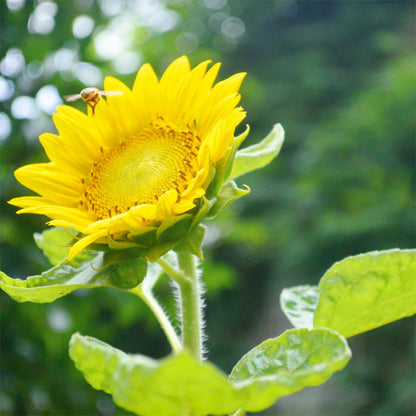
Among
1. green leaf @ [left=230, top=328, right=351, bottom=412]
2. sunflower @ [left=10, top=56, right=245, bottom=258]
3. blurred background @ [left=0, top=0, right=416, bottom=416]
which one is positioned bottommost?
blurred background @ [left=0, top=0, right=416, bottom=416]

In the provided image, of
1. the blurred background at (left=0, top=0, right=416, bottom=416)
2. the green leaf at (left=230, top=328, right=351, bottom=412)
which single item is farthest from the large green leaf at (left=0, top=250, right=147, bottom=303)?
the blurred background at (left=0, top=0, right=416, bottom=416)

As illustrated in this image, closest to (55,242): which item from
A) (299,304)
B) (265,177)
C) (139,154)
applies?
(139,154)

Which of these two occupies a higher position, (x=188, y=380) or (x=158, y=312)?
(x=188, y=380)

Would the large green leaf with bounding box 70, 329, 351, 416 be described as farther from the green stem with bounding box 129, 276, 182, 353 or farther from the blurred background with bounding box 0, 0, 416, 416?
the blurred background with bounding box 0, 0, 416, 416

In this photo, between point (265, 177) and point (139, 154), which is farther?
point (265, 177)

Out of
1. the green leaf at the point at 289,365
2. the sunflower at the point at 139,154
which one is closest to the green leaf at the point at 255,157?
the sunflower at the point at 139,154

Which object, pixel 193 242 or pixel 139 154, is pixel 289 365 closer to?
pixel 193 242

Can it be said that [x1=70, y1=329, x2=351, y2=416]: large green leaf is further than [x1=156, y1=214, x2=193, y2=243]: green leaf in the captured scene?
No
